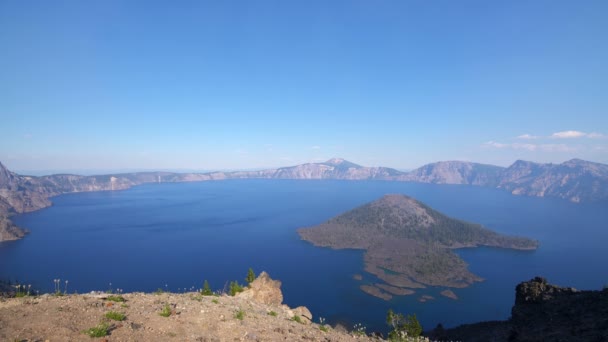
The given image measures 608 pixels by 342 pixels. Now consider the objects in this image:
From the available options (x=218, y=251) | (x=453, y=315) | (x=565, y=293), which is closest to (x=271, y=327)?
(x=565, y=293)

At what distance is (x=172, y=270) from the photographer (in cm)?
15075

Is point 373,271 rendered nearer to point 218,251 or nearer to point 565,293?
point 218,251

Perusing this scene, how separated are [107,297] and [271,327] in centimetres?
954

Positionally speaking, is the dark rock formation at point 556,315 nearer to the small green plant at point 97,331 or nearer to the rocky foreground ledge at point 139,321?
the rocky foreground ledge at point 139,321

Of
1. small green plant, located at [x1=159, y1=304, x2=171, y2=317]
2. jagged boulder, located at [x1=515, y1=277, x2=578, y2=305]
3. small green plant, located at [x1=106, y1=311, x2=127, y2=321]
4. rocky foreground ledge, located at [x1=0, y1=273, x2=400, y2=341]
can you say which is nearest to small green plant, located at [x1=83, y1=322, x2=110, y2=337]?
rocky foreground ledge, located at [x1=0, y1=273, x2=400, y2=341]

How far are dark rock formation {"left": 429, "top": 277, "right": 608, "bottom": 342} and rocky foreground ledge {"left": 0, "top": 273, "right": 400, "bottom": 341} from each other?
59.1 feet

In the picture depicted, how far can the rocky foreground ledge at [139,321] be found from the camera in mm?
11203

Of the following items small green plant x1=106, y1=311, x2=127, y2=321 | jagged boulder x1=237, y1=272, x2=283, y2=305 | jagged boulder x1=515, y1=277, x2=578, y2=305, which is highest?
small green plant x1=106, y1=311, x2=127, y2=321

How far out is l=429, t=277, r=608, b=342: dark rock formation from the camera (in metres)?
21.9

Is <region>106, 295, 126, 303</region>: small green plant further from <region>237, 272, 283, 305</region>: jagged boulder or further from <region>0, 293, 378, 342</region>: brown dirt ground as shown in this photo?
<region>237, 272, 283, 305</region>: jagged boulder

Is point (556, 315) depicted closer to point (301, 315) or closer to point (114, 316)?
point (301, 315)

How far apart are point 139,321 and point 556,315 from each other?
→ 35315 mm

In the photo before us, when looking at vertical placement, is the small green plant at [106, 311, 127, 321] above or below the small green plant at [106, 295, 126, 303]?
above

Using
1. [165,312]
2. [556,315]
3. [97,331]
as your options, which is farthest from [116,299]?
[556,315]
